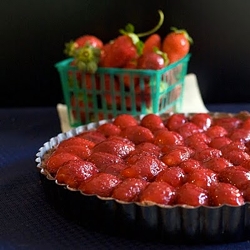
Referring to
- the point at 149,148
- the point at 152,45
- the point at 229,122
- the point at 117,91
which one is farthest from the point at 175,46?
the point at 149,148

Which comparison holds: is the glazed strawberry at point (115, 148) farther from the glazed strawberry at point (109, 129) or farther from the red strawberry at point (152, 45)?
the red strawberry at point (152, 45)

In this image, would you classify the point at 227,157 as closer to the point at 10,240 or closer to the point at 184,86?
the point at 10,240

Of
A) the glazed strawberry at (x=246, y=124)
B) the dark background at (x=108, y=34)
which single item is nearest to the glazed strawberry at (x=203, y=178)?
the glazed strawberry at (x=246, y=124)

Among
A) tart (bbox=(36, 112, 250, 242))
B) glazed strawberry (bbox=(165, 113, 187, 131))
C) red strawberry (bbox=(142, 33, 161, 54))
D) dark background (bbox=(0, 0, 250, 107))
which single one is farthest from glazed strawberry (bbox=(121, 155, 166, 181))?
dark background (bbox=(0, 0, 250, 107))

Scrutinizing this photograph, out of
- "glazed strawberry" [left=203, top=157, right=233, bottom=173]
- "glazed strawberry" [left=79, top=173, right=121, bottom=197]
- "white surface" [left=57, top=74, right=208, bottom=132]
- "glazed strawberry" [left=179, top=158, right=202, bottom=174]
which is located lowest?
"white surface" [left=57, top=74, right=208, bottom=132]

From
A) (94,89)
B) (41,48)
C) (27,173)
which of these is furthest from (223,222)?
(41,48)

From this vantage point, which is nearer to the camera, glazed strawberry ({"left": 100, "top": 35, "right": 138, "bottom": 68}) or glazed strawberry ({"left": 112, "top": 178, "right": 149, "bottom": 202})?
glazed strawberry ({"left": 112, "top": 178, "right": 149, "bottom": 202})

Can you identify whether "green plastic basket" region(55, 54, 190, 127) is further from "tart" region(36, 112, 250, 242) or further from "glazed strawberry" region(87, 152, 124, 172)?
"glazed strawberry" region(87, 152, 124, 172)
